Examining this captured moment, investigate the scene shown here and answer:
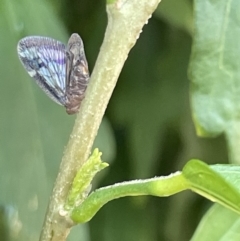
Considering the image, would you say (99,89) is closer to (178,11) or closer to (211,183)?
(211,183)

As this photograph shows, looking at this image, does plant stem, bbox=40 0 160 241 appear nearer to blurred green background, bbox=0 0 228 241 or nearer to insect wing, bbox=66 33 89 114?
insect wing, bbox=66 33 89 114

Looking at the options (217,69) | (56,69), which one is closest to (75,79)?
(56,69)

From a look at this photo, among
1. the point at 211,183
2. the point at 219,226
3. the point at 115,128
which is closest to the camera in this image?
the point at 211,183

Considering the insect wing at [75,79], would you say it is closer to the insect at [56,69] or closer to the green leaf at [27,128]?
the insect at [56,69]

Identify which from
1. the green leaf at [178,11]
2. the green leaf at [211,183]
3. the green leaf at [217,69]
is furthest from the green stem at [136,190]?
the green leaf at [178,11]

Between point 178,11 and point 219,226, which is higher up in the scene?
point 178,11

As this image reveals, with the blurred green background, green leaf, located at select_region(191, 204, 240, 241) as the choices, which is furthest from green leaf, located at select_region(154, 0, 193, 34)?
green leaf, located at select_region(191, 204, 240, 241)

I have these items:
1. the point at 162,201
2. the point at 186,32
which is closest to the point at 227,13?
the point at 186,32
